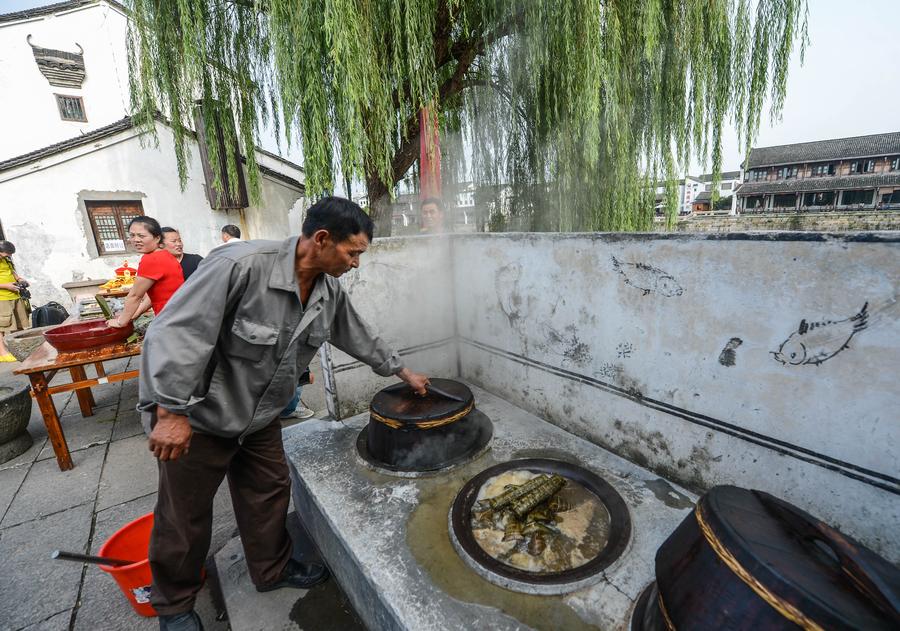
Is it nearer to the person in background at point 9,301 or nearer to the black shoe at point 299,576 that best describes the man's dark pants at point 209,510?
the black shoe at point 299,576

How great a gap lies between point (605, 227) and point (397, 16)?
3.83m

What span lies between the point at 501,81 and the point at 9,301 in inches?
393

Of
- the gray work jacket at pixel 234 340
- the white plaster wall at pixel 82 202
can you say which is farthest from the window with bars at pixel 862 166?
the gray work jacket at pixel 234 340

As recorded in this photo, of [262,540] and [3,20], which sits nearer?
Result: [262,540]

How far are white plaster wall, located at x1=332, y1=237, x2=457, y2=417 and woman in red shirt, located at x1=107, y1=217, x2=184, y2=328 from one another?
237cm

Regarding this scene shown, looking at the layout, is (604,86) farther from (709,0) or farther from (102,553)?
(102,553)

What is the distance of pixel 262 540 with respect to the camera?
2436mm

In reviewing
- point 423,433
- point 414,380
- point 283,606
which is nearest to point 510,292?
point 414,380

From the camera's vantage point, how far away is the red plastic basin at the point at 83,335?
4.16 m

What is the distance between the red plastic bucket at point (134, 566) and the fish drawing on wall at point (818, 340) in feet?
11.4

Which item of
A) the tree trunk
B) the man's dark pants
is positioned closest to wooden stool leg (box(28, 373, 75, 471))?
the man's dark pants

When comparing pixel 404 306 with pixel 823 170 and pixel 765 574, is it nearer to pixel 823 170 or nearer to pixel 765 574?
pixel 765 574

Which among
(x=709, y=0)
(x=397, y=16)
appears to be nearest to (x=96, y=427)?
(x=397, y=16)

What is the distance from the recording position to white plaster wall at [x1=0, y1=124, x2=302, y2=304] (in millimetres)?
10453
